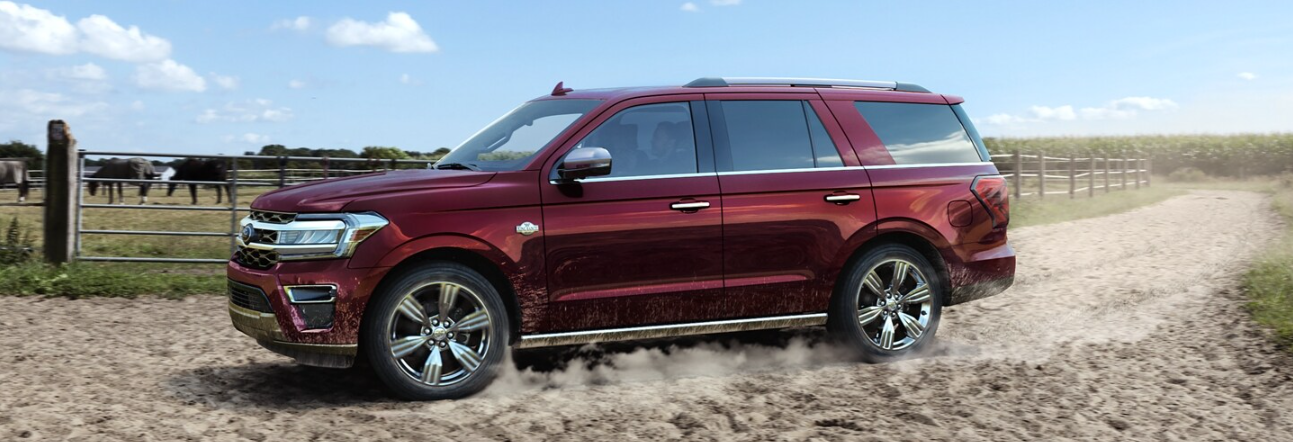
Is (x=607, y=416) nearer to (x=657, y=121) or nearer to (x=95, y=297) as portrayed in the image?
(x=657, y=121)

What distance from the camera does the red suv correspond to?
613 cm

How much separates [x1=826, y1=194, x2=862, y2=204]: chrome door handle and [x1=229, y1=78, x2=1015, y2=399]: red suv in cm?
1

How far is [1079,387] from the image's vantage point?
674cm

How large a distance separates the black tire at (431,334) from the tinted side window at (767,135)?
1743 millimetres

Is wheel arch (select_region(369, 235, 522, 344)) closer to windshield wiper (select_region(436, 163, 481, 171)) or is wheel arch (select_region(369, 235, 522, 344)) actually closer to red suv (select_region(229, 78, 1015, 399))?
red suv (select_region(229, 78, 1015, 399))

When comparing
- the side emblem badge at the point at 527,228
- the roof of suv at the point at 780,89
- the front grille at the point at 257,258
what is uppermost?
the roof of suv at the point at 780,89

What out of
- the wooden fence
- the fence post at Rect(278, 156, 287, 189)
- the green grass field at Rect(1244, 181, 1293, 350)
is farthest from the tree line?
the wooden fence

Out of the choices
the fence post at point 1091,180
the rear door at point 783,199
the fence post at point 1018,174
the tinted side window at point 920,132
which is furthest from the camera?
the fence post at point 1091,180

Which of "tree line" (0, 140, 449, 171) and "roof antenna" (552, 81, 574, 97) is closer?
"roof antenna" (552, 81, 574, 97)

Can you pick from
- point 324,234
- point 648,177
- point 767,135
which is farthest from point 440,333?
point 767,135

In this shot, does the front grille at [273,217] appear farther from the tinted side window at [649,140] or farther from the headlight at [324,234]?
the tinted side window at [649,140]

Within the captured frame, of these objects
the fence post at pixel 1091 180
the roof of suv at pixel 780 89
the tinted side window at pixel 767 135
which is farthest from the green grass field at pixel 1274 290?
the fence post at pixel 1091 180

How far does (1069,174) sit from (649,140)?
2644 cm

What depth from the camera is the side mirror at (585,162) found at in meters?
6.22
